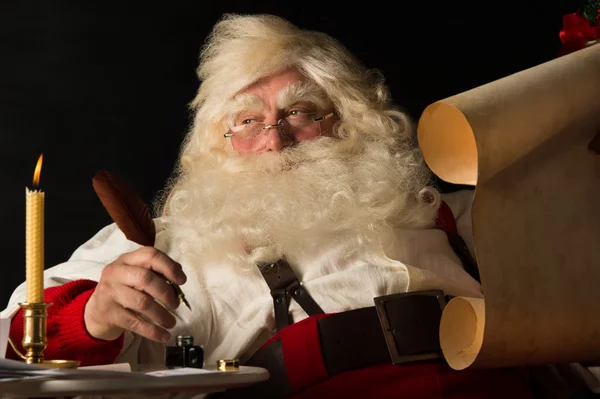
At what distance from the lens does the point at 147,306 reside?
5.13ft

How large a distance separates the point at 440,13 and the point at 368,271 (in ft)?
4.61

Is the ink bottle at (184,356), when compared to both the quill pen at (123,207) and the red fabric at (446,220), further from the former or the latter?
the red fabric at (446,220)

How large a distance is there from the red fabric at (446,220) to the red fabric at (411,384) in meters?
0.52

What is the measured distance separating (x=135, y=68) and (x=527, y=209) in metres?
1.60

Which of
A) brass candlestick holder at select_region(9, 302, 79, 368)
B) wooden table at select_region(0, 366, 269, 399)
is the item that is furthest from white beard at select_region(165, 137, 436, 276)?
wooden table at select_region(0, 366, 269, 399)

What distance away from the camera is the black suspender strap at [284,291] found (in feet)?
6.94

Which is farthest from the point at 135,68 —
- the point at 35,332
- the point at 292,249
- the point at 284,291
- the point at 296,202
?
the point at 35,332

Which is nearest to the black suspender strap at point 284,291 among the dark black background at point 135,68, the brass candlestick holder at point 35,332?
the brass candlestick holder at point 35,332

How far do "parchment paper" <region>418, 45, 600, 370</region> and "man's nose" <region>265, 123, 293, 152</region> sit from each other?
32.4 inches

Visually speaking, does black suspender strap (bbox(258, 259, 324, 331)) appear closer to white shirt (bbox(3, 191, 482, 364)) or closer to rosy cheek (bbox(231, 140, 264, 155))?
white shirt (bbox(3, 191, 482, 364))

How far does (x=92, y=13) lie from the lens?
275 cm

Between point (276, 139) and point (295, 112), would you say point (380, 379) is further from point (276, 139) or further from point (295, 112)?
point (295, 112)

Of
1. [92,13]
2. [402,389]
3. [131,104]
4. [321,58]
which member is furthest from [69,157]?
[402,389]

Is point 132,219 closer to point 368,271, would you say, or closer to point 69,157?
point 368,271
